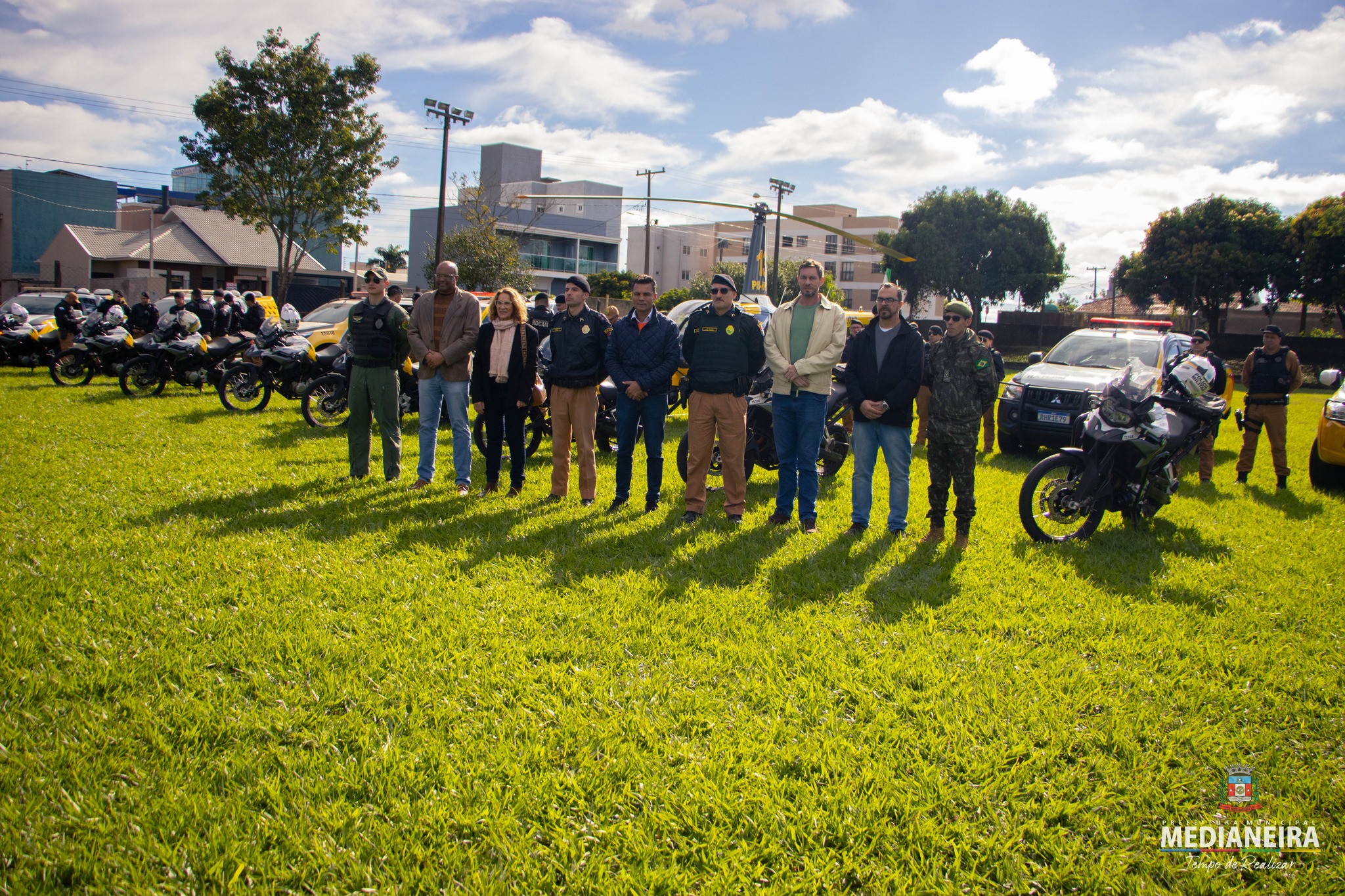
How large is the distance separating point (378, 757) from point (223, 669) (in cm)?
113

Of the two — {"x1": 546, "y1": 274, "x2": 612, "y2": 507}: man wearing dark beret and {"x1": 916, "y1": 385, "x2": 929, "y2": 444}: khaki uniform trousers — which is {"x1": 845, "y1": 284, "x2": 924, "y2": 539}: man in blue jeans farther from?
{"x1": 916, "y1": 385, "x2": 929, "y2": 444}: khaki uniform trousers

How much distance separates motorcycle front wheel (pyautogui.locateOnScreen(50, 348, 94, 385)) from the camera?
13.8 meters

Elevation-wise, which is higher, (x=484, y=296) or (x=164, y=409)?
(x=484, y=296)

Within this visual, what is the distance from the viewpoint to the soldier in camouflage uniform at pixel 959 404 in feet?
19.7

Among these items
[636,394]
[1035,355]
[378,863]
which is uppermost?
[1035,355]

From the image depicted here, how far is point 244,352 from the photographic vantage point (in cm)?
1169

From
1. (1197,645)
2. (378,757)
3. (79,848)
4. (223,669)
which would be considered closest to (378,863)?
(378,757)

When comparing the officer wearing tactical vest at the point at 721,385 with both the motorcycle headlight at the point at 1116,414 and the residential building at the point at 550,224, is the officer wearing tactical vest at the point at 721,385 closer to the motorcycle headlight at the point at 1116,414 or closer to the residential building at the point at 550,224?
the motorcycle headlight at the point at 1116,414

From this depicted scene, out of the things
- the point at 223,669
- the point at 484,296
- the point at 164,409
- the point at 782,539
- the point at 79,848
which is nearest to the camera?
the point at 79,848

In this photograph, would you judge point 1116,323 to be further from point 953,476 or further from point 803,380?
point 803,380

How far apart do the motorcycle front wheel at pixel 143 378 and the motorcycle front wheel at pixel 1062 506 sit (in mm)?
12821

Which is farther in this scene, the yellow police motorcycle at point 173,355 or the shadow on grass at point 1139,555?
the yellow police motorcycle at point 173,355

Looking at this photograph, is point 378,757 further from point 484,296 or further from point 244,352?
point 484,296

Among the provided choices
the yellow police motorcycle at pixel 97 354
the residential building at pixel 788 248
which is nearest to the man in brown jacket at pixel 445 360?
the yellow police motorcycle at pixel 97 354
